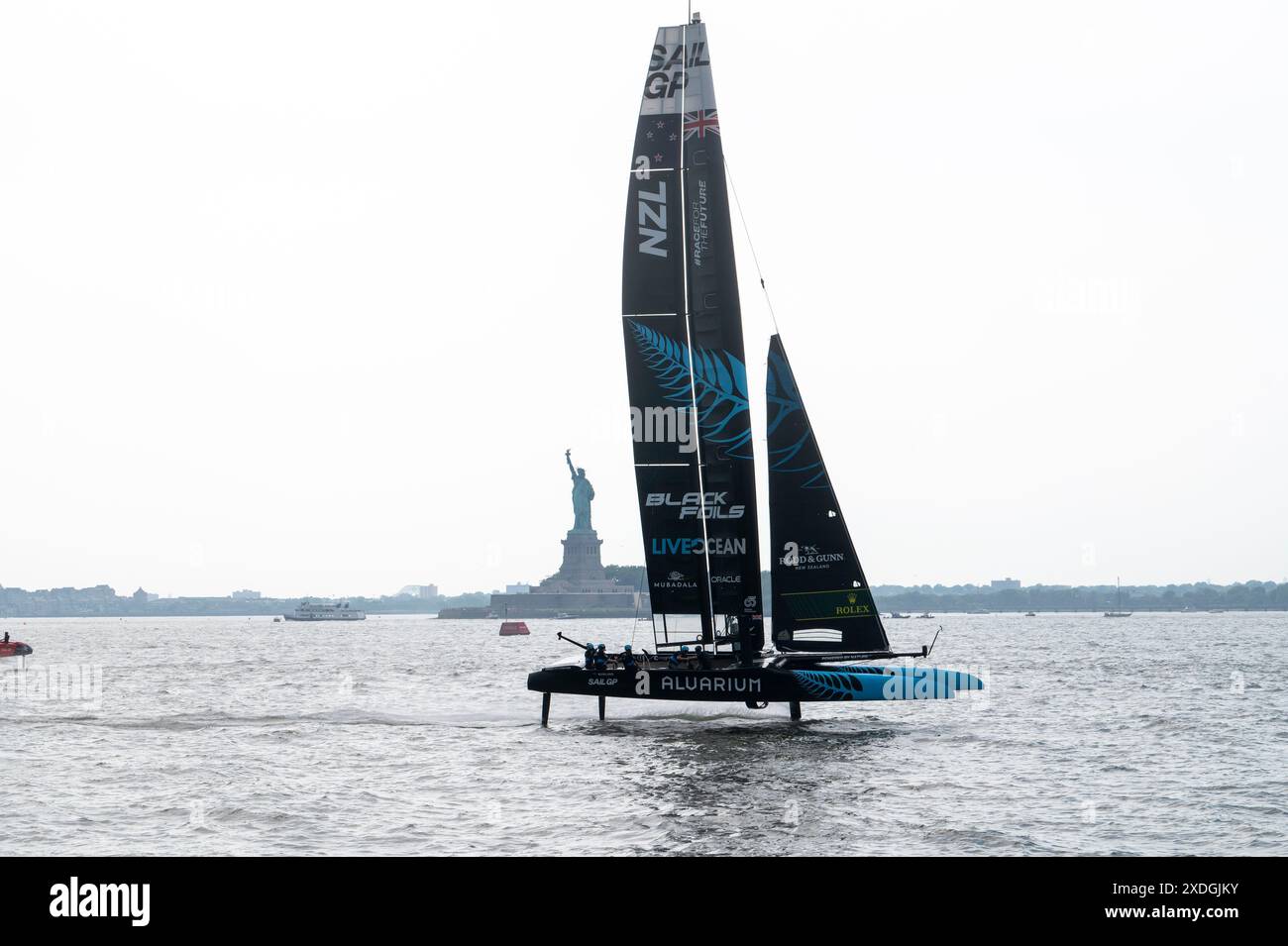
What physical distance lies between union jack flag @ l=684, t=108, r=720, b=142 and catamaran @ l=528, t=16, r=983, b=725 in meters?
0.02

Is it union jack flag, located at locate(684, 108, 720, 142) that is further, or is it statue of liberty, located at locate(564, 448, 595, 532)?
statue of liberty, located at locate(564, 448, 595, 532)

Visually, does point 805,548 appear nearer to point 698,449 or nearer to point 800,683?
point 698,449

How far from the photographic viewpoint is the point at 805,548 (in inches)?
950

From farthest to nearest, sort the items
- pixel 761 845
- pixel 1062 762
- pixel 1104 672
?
1. pixel 1104 672
2. pixel 1062 762
3. pixel 761 845

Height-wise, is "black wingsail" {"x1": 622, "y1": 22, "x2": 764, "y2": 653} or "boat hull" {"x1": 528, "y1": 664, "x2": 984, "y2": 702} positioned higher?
"black wingsail" {"x1": 622, "y1": 22, "x2": 764, "y2": 653}

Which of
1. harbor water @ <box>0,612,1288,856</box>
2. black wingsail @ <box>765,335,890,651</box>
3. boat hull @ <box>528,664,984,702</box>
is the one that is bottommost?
harbor water @ <box>0,612,1288,856</box>

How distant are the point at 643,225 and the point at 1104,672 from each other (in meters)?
33.5

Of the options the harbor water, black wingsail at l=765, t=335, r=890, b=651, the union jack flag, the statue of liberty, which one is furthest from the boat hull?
the statue of liberty

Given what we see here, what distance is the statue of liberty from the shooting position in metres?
181

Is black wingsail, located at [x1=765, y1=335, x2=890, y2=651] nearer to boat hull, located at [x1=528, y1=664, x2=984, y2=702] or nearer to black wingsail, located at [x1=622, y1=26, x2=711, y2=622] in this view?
boat hull, located at [x1=528, y1=664, x2=984, y2=702]
